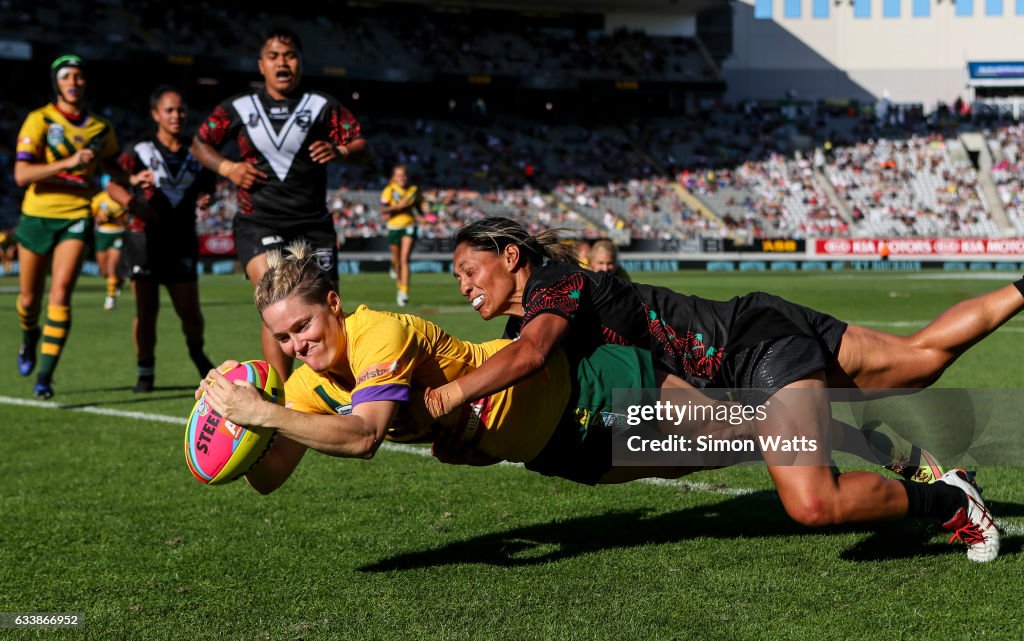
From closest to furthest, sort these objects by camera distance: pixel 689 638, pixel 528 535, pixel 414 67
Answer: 1. pixel 689 638
2. pixel 528 535
3. pixel 414 67

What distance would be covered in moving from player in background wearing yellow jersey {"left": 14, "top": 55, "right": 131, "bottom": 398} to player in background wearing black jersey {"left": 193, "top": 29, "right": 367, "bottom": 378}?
1995 mm

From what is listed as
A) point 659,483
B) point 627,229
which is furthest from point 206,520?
point 627,229

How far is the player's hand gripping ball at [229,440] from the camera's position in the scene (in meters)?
3.97

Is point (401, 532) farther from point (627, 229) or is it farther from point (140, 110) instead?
point (140, 110)

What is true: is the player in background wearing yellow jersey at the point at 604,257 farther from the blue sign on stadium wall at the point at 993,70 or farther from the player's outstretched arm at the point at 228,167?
the blue sign on stadium wall at the point at 993,70

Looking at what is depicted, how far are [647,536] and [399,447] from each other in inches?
105

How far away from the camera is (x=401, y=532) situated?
190 inches

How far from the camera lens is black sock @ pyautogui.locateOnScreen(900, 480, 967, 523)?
4.26 metres

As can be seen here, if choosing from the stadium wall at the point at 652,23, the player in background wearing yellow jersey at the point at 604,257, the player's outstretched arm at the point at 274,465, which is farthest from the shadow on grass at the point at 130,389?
the stadium wall at the point at 652,23

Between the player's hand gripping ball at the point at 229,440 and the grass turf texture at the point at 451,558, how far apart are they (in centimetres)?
42

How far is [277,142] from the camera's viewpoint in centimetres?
740

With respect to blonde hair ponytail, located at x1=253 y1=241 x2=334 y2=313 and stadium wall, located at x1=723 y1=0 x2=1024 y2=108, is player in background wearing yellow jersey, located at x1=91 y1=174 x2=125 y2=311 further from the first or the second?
stadium wall, located at x1=723 y1=0 x2=1024 y2=108

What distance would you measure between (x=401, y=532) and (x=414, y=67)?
5077 cm

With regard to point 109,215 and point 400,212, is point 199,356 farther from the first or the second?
point 109,215
